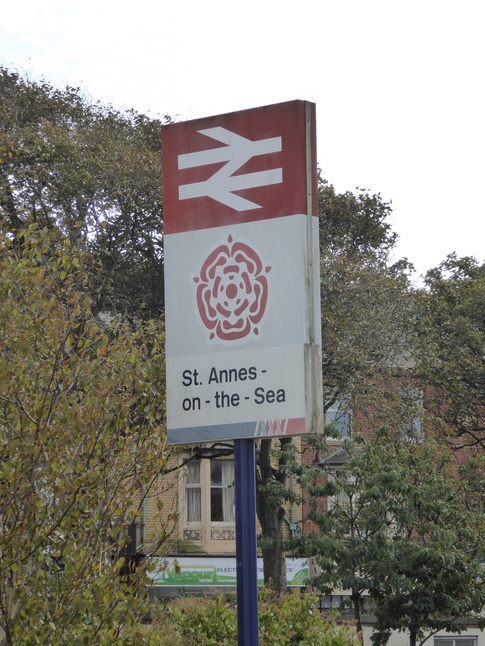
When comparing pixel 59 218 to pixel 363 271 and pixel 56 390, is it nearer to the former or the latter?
pixel 363 271

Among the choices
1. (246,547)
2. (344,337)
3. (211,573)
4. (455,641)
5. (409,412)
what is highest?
(344,337)

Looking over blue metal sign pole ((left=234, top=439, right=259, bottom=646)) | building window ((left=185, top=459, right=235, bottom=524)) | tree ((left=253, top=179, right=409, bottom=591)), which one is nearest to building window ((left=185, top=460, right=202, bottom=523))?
building window ((left=185, top=459, right=235, bottom=524))

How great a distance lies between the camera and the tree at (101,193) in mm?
21250

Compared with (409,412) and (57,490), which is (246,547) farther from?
(409,412)

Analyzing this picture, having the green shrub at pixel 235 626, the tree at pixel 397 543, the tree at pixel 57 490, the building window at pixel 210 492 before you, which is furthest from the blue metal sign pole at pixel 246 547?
the building window at pixel 210 492

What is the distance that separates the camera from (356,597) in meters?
21.5

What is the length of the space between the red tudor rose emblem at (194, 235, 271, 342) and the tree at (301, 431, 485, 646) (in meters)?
15.6

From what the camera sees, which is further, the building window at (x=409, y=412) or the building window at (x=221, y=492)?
the building window at (x=221, y=492)

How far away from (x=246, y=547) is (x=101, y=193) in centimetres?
1758

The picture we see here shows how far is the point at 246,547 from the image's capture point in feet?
16.2

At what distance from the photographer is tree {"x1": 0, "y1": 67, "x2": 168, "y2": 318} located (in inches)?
837

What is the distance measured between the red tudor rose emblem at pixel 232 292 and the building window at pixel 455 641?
31.3 metres

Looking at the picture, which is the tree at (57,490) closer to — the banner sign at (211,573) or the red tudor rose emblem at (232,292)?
the red tudor rose emblem at (232,292)

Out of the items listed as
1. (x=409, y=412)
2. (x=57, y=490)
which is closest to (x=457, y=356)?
(x=409, y=412)
